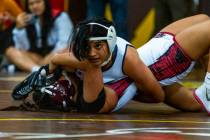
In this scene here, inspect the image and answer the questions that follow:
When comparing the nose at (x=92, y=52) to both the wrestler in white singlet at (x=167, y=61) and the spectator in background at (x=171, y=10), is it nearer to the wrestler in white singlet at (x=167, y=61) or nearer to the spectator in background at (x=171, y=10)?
the wrestler in white singlet at (x=167, y=61)

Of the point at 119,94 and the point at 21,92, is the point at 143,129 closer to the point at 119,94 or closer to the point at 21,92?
the point at 119,94

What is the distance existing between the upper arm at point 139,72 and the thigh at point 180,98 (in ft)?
1.57

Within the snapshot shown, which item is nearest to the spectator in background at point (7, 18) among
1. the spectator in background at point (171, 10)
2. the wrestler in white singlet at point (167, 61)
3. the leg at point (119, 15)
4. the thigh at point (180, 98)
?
the leg at point (119, 15)

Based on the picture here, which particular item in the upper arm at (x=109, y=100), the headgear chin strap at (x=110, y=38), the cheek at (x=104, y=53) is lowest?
the upper arm at (x=109, y=100)

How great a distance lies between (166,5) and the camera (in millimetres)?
9953

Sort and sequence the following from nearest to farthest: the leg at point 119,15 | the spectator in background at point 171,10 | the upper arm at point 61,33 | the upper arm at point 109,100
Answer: the upper arm at point 109,100 < the spectator in background at point 171,10 < the leg at point 119,15 < the upper arm at point 61,33

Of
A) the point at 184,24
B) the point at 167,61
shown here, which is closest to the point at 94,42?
the point at 167,61

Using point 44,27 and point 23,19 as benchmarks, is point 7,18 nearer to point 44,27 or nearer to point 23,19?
point 23,19

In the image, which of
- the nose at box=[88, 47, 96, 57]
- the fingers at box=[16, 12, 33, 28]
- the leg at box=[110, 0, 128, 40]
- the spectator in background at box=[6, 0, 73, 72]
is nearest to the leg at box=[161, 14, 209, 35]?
the nose at box=[88, 47, 96, 57]

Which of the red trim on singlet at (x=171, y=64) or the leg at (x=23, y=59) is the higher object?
the red trim on singlet at (x=171, y=64)

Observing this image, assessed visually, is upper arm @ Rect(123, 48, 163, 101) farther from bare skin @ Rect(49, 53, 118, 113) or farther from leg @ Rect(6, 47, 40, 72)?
leg @ Rect(6, 47, 40, 72)

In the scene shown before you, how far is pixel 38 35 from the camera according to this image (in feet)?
35.1

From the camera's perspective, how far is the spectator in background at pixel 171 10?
9.77m

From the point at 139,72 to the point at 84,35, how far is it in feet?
1.67
